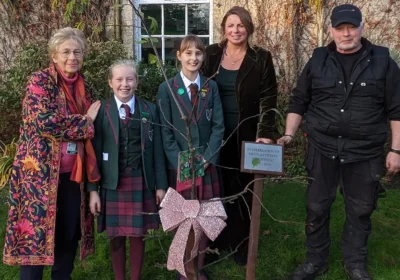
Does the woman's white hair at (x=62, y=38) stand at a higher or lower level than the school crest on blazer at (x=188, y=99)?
higher

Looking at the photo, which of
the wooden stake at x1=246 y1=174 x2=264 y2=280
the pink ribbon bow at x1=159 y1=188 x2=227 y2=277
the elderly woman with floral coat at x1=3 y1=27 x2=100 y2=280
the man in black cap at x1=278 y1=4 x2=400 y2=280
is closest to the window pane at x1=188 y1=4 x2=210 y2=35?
the man in black cap at x1=278 y1=4 x2=400 y2=280

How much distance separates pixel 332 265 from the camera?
371cm

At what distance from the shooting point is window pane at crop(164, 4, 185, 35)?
696 centimetres

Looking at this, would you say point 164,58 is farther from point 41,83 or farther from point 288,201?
point 41,83

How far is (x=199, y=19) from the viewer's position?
6926mm

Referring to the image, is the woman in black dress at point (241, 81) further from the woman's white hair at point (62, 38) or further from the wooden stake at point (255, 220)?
the woman's white hair at point (62, 38)

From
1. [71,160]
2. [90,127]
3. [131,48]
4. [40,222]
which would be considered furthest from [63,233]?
[131,48]

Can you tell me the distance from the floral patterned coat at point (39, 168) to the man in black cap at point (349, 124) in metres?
1.40

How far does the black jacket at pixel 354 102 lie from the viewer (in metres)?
2.96

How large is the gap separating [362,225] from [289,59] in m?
3.94

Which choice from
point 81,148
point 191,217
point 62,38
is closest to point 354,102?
point 191,217

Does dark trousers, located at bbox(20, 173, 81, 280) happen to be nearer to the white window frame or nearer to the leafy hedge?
the leafy hedge

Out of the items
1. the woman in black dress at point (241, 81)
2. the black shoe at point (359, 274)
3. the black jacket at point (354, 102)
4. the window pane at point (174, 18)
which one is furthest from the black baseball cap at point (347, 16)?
the window pane at point (174, 18)

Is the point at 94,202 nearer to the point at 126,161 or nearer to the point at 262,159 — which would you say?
the point at 126,161
